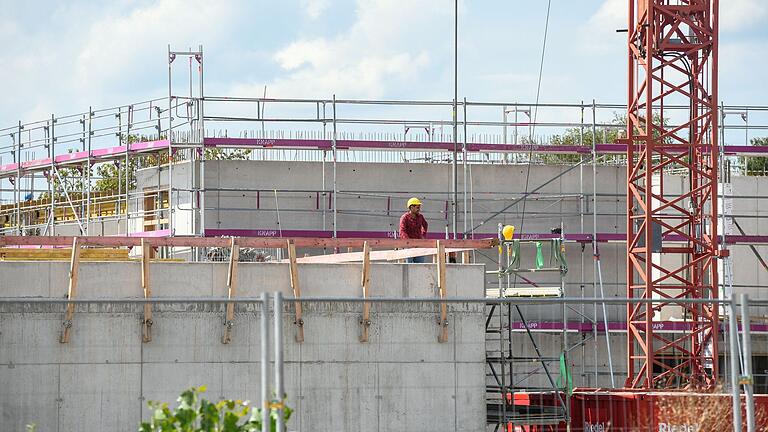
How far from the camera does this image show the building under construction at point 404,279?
54.4ft

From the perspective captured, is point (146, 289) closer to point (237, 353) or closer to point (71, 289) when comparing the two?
point (71, 289)

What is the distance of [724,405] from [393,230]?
14374mm

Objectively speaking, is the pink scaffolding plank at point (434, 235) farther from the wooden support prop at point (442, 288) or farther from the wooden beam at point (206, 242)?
the wooden support prop at point (442, 288)

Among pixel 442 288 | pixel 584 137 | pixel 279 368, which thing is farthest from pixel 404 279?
pixel 584 137

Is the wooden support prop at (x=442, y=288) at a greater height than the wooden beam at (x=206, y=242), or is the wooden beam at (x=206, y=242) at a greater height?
the wooden beam at (x=206, y=242)

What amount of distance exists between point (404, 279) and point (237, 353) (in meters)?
2.58

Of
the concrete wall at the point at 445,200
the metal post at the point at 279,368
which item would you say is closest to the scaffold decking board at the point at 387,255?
the metal post at the point at 279,368

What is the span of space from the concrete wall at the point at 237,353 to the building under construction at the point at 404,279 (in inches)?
1.2

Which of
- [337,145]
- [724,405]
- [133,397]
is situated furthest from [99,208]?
[724,405]

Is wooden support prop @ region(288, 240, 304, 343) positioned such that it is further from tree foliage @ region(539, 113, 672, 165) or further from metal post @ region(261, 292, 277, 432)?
tree foliage @ region(539, 113, 672, 165)

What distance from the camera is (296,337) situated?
17125 mm

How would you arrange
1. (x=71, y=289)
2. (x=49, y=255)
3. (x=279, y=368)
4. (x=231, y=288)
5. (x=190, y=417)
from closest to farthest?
(x=190, y=417) < (x=279, y=368) < (x=71, y=289) < (x=231, y=288) < (x=49, y=255)

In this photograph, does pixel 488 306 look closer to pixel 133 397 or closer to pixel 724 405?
pixel 724 405

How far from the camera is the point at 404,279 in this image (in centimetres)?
1777
